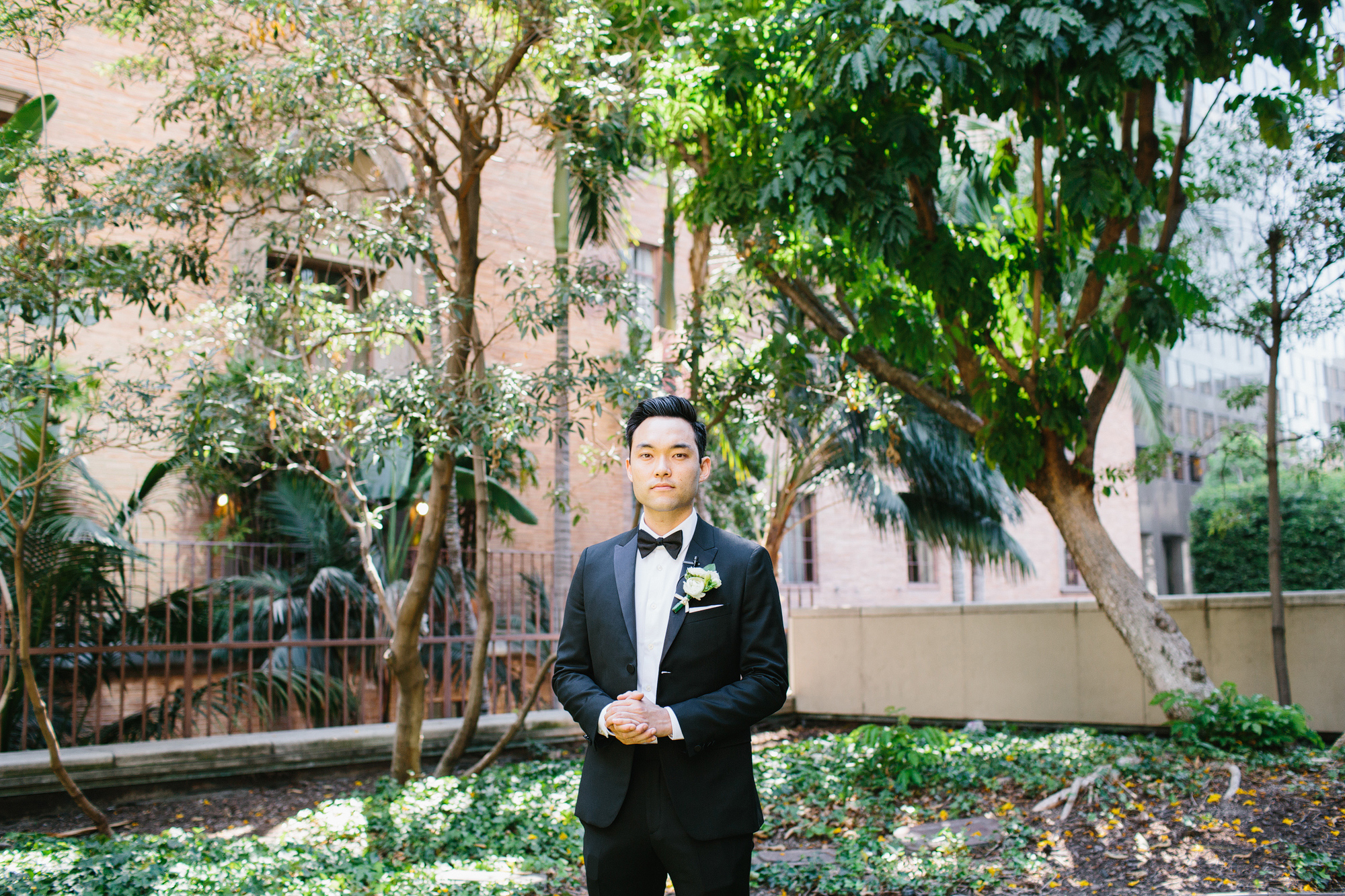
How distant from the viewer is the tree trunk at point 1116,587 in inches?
303

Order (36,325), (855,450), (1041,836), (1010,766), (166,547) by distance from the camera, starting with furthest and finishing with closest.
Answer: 1. (855,450)
2. (166,547)
3. (1010,766)
4. (36,325)
5. (1041,836)

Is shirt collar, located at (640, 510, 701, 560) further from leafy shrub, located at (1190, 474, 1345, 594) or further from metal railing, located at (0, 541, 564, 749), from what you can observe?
leafy shrub, located at (1190, 474, 1345, 594)

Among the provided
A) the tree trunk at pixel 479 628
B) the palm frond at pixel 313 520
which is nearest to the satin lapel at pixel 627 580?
the tree trunk at pixel 479 628

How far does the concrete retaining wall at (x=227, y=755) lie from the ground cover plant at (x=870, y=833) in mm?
242

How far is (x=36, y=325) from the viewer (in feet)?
21.8

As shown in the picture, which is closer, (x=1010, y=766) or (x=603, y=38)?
(x=603, y=38)

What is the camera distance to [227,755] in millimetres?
7828

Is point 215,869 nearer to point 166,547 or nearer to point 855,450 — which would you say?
point 166,547

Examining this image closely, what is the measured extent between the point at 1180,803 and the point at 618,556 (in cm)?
498

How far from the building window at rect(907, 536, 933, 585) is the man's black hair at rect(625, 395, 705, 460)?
732 inches

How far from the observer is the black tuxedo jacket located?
2715mm

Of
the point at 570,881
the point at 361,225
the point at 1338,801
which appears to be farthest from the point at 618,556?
the point at 1338,801

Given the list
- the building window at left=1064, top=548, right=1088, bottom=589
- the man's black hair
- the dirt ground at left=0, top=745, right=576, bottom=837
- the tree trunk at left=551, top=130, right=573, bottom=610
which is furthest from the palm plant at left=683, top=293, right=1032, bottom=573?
the building window at left=1064, top=548, right=1088, bottom=589

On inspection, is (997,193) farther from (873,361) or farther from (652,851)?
(652,851)
